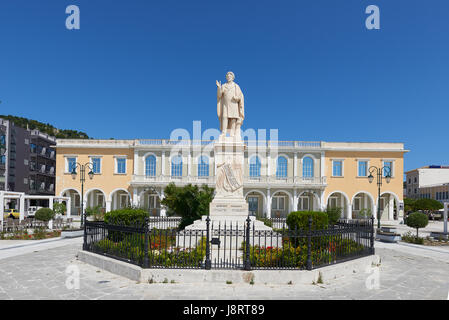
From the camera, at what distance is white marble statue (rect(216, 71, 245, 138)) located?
11578mm

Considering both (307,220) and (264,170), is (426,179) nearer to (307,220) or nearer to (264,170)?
(264,170)

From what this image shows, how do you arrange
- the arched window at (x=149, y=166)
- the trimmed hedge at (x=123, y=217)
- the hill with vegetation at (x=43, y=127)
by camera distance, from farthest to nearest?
the hill with vegetation at (x=43, y=127), the arched window at (x=149, y=166), the trimmed hedge at (x=123, y=217)

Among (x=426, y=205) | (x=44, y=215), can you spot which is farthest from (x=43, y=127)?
(x=426, y=205)

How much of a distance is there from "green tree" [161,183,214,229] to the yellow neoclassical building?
1756cm

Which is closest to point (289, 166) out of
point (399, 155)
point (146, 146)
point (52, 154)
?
point (399, 155)

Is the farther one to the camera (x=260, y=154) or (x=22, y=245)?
(x=260, y=154)

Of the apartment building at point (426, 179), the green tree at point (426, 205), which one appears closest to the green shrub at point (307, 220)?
the green tree at point (426, 205)

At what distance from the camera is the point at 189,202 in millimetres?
17453

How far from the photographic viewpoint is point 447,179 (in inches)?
2635

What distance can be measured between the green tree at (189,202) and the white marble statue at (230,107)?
6291 mm

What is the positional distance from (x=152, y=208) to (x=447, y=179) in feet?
203

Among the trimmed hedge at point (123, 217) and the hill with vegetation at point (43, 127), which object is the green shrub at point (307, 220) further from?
the hill with vegetation at point (43, 127)

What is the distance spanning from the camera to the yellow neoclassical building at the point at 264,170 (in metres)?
36.2

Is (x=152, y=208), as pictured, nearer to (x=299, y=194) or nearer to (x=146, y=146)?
(x=146, y=146)
